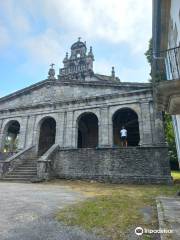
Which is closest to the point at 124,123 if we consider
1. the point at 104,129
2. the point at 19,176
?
the point at 104,129

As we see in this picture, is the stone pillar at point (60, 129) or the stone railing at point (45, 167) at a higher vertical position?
the stone pillar at point (60, 129)

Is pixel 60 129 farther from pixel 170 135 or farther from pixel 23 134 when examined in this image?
pixel 170 135

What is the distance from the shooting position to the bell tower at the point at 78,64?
33.8m

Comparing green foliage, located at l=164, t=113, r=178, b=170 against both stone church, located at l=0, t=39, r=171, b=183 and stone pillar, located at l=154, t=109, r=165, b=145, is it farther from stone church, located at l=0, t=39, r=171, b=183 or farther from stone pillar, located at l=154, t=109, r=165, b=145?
stone pillar, located at l=154, t=109, r=165, b=145

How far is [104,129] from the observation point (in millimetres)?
16781

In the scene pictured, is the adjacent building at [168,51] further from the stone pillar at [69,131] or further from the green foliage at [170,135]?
the stone pillar at [69,131]

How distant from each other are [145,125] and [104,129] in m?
3.32

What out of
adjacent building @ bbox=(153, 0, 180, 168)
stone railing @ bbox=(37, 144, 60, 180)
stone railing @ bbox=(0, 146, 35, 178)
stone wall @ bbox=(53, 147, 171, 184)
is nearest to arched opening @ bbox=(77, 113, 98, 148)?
stone railing @ bbox=(0, 146, 35, 178)

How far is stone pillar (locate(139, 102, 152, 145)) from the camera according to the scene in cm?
1529

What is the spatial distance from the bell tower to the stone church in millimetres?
11036

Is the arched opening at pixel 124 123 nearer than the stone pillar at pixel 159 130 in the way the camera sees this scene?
No

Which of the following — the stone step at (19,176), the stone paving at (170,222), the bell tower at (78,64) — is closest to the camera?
the stone paving at (170,222)

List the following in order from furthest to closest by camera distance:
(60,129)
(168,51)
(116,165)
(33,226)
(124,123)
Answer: (124,123) < (60,129) < (116,165) < (168,51) < (33,226)

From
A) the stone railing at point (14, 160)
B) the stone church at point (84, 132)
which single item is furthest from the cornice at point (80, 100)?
the stone railing at point (14, 160)
